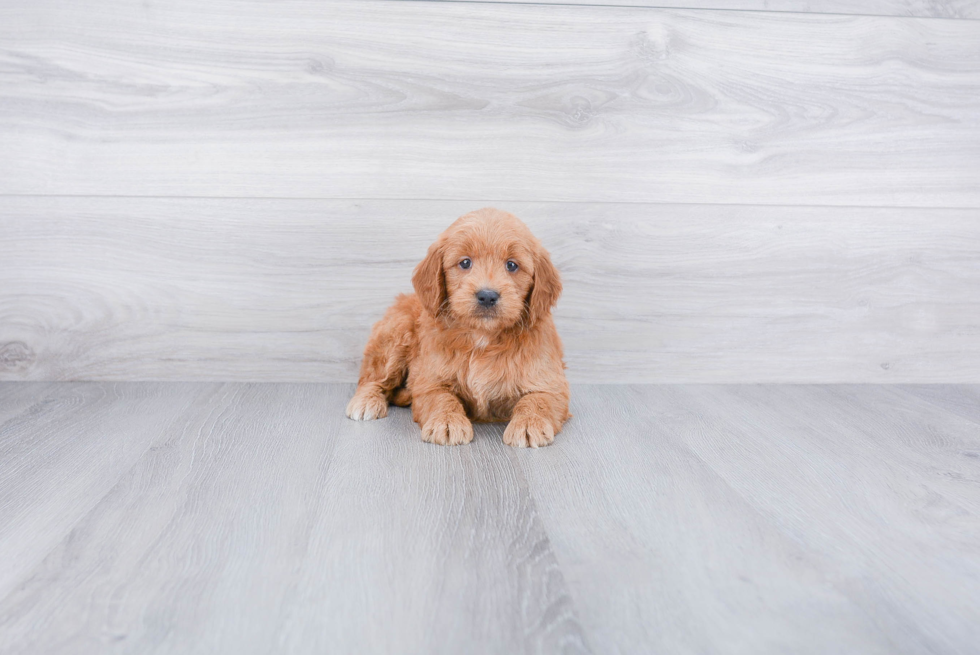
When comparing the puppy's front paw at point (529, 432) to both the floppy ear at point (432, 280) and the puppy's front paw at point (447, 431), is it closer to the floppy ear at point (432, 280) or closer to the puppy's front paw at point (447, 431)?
the puppy's front paw at point (447, 431)

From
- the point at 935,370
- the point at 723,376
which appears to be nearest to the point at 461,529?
the point at 723,376

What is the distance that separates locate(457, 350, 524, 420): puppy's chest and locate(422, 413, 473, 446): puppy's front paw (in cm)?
10

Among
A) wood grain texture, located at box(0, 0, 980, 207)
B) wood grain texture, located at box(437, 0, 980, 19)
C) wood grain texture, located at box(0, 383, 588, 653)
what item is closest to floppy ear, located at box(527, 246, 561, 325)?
wood grain texture, located at box(0, 383, 588, 653)

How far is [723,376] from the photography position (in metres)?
2.37

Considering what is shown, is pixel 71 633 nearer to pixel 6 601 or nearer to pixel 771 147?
pixel 6 601

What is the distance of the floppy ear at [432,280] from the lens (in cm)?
176

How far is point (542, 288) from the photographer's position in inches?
69.4

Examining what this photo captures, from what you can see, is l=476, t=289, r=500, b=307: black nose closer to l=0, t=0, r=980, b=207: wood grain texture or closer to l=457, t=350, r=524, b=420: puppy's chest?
l=457, t=350, r=524, b=420: puppy's chest

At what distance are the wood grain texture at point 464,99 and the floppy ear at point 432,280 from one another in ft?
1.58

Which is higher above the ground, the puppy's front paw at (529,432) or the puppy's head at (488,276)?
the puppy's head at (488,276)

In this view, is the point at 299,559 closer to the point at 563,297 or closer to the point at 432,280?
the point at 432,280

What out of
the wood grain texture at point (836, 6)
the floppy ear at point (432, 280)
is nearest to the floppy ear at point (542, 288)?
the floppy ear at point (432, 280)

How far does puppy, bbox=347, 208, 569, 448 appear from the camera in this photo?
5.57 ft

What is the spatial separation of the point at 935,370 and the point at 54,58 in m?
3.03
